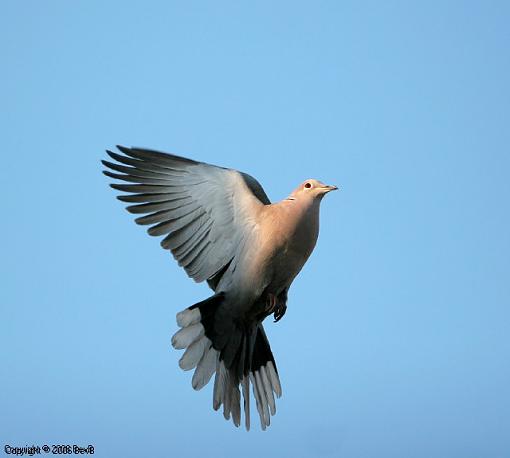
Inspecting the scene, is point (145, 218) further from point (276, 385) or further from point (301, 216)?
point (276, 385)

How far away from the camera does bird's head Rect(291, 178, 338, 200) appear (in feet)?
22.6

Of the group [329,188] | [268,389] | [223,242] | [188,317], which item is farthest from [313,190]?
[268,389]

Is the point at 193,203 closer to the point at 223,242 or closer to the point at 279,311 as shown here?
the point at 223,242

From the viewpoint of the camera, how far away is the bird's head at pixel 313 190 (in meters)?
6.90

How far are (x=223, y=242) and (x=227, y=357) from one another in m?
1.07

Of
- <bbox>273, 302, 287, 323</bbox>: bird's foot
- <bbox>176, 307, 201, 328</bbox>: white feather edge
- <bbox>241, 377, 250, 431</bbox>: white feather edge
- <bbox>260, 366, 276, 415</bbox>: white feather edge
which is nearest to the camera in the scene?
<bbox>273, 302, 287, 323</bbox>: bird's foot

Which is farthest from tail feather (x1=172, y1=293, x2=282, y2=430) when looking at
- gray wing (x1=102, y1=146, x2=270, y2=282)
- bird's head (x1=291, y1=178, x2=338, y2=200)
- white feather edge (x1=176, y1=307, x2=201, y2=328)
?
bird's head (x1=291, y1=178, x2=338, y2=200)

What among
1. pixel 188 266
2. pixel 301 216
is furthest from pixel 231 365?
pixel 301 216

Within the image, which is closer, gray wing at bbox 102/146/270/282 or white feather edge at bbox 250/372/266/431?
gray wing at bbox 102/146/270/282

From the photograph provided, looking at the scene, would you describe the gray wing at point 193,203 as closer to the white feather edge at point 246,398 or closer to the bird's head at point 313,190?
the bird's head at point 313,190

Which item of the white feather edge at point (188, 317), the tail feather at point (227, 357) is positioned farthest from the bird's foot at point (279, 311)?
the white feather edge at point (188, 317)

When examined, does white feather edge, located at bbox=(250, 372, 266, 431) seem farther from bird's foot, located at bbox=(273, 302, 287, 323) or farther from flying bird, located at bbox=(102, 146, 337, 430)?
bird's foot, located at bbox=(273, 302, 287, 323)

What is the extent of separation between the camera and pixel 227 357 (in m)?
7.50

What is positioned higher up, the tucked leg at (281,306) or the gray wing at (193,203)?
the gray wing at (193,203)
